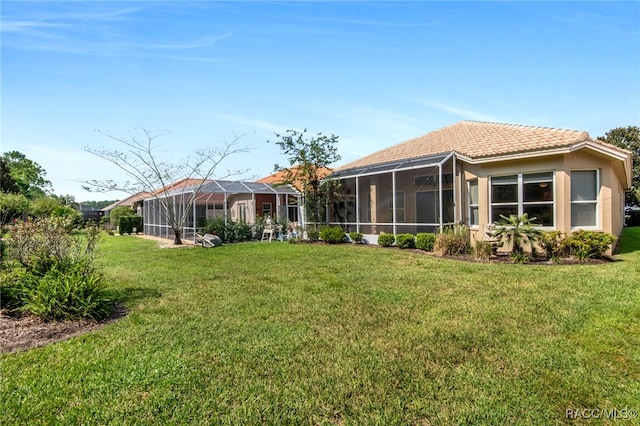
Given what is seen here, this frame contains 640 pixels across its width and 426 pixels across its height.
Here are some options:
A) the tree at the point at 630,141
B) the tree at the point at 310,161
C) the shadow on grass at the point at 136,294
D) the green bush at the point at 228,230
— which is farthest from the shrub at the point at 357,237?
the tree at the point at 630,141

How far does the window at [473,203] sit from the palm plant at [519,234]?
2.32 m

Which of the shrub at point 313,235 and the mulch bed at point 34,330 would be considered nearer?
the mulch bed at point 34,330

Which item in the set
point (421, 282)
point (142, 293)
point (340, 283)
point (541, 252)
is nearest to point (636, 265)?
point (541, 252)

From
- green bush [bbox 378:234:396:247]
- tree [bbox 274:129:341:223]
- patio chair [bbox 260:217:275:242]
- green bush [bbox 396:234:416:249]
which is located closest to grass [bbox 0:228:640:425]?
green bush [bbox 396:234:416:249]

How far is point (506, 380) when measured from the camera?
11.5 feet

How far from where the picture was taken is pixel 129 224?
2967 centimetres

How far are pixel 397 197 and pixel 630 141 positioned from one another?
3089 cm

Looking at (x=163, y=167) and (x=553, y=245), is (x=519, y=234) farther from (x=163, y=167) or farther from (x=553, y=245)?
(x=163, y=167)

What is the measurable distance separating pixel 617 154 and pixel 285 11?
11126 mm

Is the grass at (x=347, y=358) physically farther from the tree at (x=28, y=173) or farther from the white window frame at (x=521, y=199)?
the tree at (x=28, y=173)

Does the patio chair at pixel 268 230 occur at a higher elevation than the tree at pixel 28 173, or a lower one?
lower

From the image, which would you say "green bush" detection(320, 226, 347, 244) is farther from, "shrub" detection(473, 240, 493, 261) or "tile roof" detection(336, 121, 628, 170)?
"shrub" detection(473, 240, 493, 261)

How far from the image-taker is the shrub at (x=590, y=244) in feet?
32.5

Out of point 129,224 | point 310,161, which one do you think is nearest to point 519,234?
point 310,161
